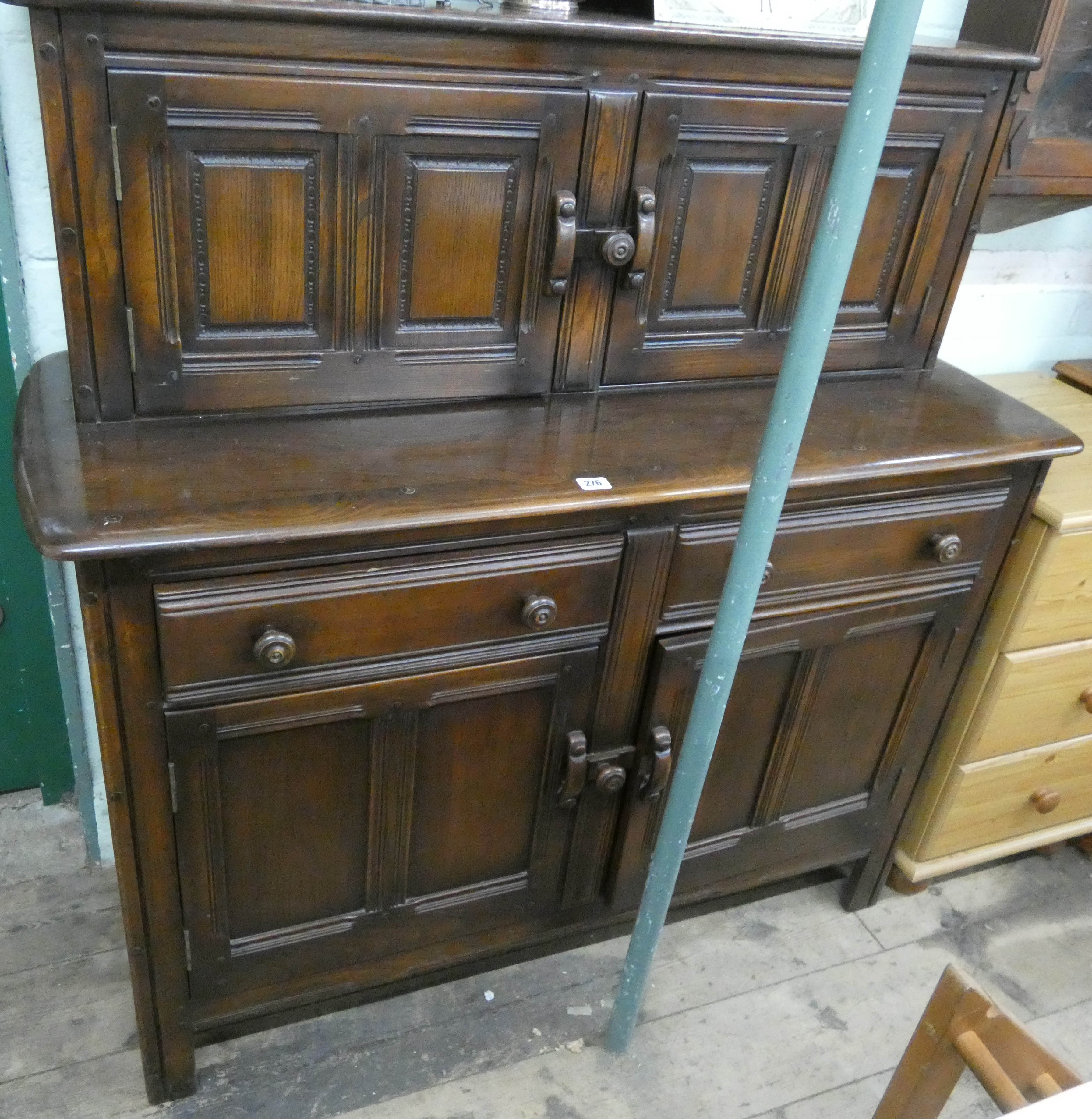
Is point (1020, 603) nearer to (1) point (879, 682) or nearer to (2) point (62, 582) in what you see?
(1) point (879, 682)

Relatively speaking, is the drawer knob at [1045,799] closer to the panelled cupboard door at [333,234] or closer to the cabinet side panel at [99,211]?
the panelled cupboard door at [333,234]

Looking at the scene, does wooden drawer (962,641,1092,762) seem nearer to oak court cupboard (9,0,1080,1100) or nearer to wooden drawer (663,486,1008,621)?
oak court cupboard (9,0,1080,1100)

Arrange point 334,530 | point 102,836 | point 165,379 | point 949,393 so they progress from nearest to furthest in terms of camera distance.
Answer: point 334,530 → point 165,379 → point 949,393 → point 102,836

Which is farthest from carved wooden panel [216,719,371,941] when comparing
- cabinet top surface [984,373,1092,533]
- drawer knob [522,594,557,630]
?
cabinet top surface [984,373,1092,533]

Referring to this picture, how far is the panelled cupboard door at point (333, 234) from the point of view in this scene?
1.09 metres

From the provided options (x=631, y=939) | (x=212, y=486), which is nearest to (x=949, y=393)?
(x=631, y=939)

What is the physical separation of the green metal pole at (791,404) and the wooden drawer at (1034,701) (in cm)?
64

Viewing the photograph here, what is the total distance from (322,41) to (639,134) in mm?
384

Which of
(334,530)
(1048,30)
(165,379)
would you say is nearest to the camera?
(334,530)

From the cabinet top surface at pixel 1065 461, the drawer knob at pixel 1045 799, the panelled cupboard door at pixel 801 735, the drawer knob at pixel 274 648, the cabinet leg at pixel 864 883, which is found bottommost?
the cabinet leg at pixel 864 883

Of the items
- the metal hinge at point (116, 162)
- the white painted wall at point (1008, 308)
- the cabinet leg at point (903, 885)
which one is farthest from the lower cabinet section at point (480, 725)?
the white painted wall at point (1008, 308)

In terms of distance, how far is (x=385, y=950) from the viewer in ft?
4.78

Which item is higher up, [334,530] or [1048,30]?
[1048,30]

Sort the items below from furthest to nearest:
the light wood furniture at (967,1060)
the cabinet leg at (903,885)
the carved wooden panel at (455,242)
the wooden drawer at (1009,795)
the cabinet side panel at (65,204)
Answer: the cabinet leg at (903,885), the wooden drawer at (1009,795), the carved wooden panel at (455,242), the cabinet side panel at (65,204), the light wood furniture at (967,1060)
